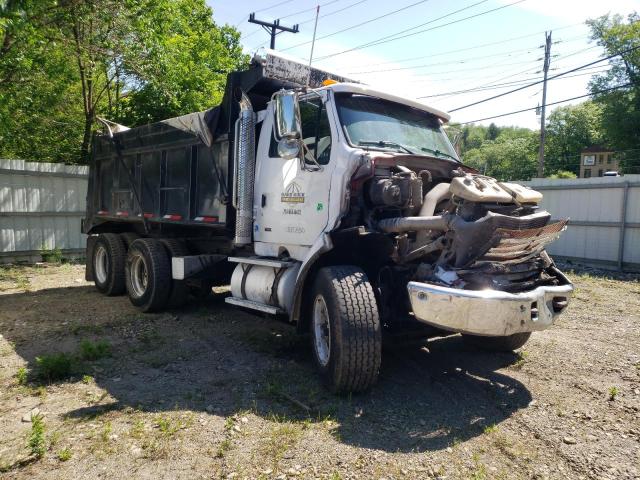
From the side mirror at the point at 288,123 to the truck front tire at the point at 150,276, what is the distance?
10.1 ft

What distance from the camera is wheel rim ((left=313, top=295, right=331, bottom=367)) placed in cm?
474

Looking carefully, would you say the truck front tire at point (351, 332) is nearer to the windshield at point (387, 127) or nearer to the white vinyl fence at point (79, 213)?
the windshield at point (387, 127)

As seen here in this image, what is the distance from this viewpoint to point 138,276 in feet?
26.1

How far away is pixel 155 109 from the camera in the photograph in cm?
1541

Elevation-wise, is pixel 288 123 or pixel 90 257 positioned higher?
pixel 288 123

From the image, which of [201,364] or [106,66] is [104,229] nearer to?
[201,364]

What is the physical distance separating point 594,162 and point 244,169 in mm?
64770

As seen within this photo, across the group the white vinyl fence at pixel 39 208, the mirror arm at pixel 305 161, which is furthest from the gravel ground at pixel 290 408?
the white vinyl fence at pixel 39 208

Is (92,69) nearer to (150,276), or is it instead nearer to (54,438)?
(150,276)

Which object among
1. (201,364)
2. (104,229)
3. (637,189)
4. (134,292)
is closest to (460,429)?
(201,364)

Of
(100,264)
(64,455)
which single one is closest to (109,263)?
(100,264)

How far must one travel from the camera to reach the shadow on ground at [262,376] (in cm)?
409

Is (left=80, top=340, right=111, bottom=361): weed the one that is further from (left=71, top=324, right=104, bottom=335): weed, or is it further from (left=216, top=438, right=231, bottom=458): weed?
(left=216, top=438, right=231, bottom=458): weed

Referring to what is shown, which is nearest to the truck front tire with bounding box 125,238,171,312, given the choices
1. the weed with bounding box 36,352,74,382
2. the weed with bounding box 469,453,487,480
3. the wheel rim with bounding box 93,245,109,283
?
the wheel rim with bounding box 93,245,109,283
